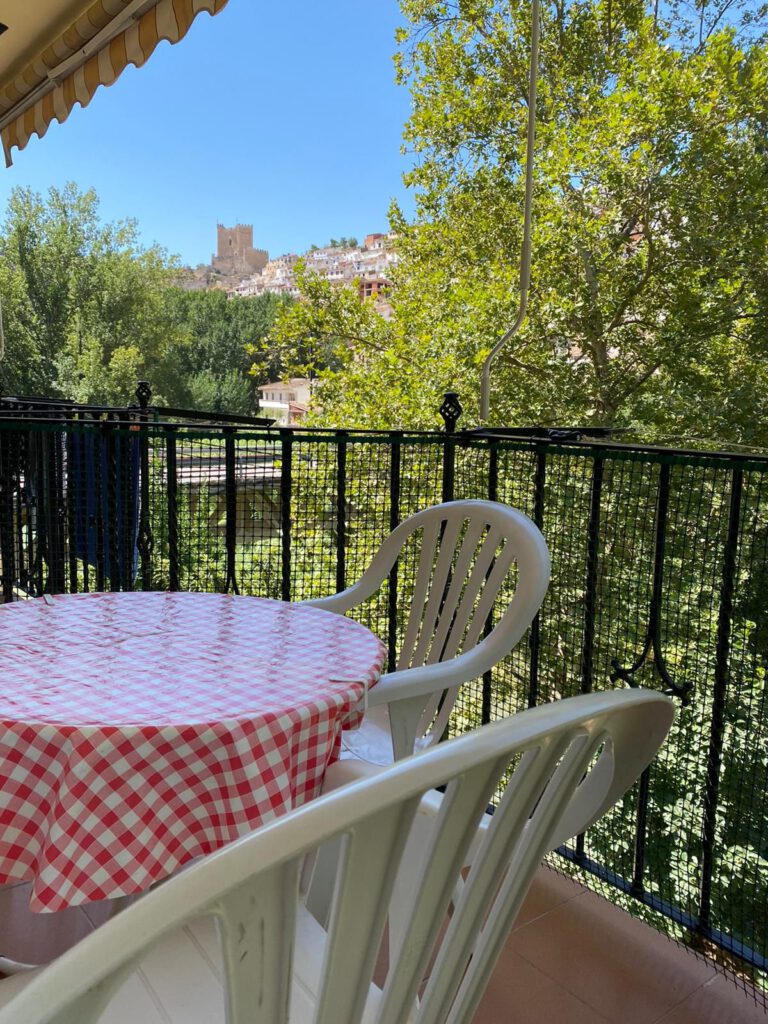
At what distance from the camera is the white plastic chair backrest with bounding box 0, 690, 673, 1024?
15.5 inches

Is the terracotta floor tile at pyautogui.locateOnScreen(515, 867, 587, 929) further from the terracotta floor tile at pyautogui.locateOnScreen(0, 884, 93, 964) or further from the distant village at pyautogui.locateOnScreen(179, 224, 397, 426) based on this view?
the distant village at pyautogui.locateOnScreen(179, 224, 397, 426)

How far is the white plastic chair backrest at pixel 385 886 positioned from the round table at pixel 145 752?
0.48 m

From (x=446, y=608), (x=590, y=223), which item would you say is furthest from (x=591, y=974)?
(x=590, y=223)

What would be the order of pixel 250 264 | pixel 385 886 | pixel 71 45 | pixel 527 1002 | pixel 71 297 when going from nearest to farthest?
1. pixel 385 886
2. pixel 527 1002
3. pixel 71 45
4. pixel 71 297
5. pixel 250 264

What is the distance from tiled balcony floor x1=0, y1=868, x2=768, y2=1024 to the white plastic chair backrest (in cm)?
93

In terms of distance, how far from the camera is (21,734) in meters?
1.02

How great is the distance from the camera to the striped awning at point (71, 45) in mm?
2215

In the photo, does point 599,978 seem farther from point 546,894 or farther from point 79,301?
point 79,301

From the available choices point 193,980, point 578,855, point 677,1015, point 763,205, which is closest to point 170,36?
point 193,980

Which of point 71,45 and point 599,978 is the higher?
point 71,45

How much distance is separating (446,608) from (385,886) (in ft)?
4.17

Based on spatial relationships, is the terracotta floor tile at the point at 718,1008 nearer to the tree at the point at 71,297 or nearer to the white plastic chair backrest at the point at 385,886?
the white plastic chair backrest at the point at 385,886

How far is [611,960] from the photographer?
159 cm

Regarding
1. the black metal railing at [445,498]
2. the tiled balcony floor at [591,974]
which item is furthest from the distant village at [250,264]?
the tiled balcony floor at [591,974]
